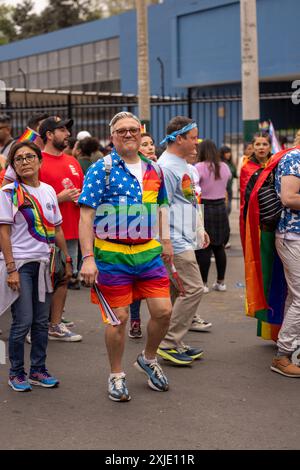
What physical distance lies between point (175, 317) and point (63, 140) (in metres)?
2.11

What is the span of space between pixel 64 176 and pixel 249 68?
5182 millimetres

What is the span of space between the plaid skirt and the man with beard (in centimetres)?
188

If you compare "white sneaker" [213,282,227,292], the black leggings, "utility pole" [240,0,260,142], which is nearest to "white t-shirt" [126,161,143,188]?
the black leggings

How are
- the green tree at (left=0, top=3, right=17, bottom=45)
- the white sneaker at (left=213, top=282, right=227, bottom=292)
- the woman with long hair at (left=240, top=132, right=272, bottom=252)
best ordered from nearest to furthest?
the woman with long hair at (left=240, top=132, right=272, bottom=252) < the white sneaker at (left=213, top=282, right=227, bottom=292) < the green tree at (left=0, top=3, right=17, bottom=45)

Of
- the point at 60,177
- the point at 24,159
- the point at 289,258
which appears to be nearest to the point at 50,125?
the point at 60,177

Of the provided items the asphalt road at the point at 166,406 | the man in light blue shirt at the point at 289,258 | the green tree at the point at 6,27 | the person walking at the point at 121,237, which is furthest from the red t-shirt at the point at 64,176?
the green tree at the point at 6,27

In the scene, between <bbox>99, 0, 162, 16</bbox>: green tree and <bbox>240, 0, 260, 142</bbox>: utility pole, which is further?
<bbox>99, 0, 162, 16</bbox>: green tree

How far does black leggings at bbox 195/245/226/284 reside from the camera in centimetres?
799

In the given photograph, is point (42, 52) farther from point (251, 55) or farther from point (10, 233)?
point (10, 233)

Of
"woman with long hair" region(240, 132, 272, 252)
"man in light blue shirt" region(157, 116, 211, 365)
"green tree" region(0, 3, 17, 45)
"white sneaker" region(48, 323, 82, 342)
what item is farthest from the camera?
Result: "green tree" region(0, 3, 17, 45)

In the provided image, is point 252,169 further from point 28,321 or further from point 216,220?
point 28,321

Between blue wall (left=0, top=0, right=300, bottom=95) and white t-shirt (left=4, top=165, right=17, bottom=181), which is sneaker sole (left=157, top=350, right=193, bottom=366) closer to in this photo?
white t-shirt (left=4, top=165, right=17, bottom=181)

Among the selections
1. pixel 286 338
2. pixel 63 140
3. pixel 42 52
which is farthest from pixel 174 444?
pixel 42 52
